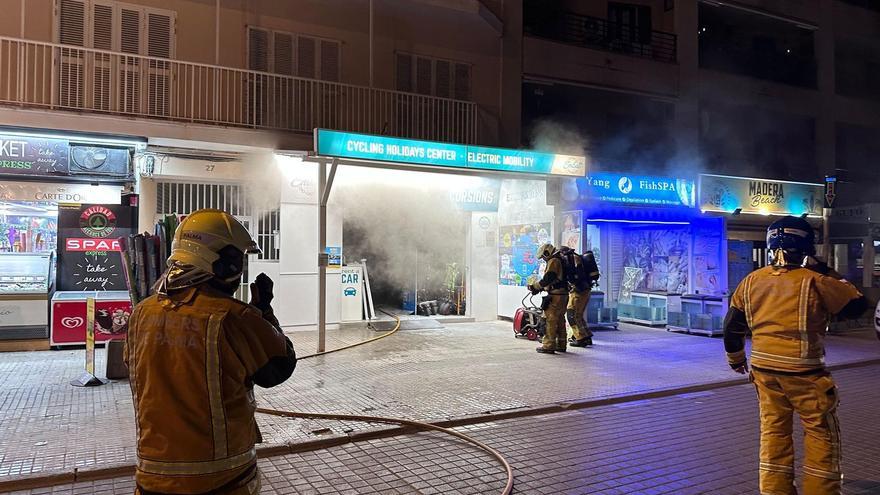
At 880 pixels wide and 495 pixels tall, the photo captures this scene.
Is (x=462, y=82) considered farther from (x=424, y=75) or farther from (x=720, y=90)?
(x=720, y=90)

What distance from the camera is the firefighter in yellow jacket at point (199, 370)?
7.28ft

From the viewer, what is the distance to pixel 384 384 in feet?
25.0

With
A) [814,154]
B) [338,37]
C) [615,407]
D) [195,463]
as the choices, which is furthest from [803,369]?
[814,154]

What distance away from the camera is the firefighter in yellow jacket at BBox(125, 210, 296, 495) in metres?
2.22

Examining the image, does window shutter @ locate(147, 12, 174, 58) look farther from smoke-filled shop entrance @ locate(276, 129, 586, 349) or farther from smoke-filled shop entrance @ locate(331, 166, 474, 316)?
smoke-filled shop entrance @ locate(331, 166, 474, 316)

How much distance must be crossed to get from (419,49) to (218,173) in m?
5.48

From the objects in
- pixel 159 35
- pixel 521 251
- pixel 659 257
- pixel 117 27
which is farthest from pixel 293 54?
pixel 659 257

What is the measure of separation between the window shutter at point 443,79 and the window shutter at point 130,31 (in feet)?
20.3

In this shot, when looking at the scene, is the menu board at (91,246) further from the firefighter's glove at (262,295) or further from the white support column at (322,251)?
the firefighter's glove at (262,295)

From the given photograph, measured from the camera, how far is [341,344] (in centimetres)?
1055

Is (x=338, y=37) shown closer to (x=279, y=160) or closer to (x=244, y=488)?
(x=279, y=160)

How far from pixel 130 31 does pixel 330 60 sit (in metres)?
3.77

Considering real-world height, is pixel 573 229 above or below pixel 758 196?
below

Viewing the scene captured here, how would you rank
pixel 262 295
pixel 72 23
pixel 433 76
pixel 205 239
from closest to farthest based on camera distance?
pixel 205 239 → pixel 262 295 → pixel 72 23 → pixel 433 76
